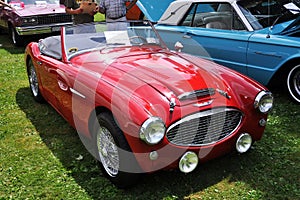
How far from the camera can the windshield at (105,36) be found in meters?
4.02

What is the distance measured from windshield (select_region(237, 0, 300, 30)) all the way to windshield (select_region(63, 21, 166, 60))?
5.80 feet

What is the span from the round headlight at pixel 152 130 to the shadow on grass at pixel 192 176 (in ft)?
2.02

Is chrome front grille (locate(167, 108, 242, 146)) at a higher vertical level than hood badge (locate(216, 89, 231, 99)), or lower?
lower

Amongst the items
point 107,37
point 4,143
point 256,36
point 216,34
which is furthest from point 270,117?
point 4,143

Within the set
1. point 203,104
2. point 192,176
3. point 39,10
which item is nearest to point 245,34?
point 203,104

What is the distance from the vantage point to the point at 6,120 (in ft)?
15.3

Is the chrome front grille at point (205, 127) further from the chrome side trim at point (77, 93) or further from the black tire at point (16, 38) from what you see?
the black tire at point (16, 38)

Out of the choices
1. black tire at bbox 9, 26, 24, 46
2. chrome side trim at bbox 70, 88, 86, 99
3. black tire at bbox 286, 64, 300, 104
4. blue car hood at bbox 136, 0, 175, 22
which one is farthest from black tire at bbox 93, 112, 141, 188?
black tire at bbox 9, 26, 24, 46

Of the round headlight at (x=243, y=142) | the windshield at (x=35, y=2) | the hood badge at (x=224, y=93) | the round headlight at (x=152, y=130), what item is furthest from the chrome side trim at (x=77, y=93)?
the windshield at (x=35, y=2)

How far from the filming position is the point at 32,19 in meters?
8.89

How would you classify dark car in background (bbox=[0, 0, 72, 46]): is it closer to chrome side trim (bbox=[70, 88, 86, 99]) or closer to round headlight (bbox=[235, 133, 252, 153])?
chrome side trim (bbox=[70, 88, 86, 99])

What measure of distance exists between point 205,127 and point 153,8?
4459 millimetres

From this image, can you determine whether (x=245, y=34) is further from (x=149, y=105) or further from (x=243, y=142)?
(x=149, y=105)

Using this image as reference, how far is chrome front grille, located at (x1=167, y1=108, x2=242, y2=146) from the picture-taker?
9.11 feet
